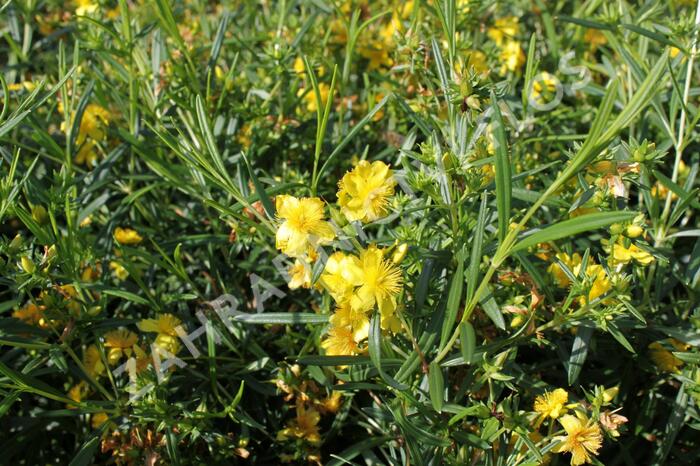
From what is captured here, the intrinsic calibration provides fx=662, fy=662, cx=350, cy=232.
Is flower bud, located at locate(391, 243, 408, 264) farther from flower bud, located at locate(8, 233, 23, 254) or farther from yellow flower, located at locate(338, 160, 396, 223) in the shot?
flower bud, located at locate(8, 233, 23, 254)

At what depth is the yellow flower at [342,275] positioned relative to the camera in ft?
3.80

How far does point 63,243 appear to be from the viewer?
62.4 inches

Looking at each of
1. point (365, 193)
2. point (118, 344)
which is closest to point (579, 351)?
point (365, 193)

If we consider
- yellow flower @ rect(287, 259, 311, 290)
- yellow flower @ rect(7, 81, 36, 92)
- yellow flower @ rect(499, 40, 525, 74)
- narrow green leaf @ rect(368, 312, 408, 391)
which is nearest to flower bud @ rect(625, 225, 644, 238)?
narrow green leaf @ rect(368, 312, 408, 391)

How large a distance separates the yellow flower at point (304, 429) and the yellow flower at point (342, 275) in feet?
1.77

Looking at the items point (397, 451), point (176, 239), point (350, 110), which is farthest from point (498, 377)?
point (350, 110)

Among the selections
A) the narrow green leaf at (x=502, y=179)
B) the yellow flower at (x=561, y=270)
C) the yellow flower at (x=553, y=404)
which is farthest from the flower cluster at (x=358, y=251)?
the yellow flower at (x=561, y=270)

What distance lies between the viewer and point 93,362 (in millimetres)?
1696

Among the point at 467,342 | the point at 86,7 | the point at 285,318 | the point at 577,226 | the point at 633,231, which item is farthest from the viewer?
the point at 86,7

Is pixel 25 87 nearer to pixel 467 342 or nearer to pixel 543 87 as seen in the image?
pixel 543 87

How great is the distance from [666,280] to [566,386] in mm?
403

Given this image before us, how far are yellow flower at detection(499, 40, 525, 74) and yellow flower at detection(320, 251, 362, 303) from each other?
4.17ft

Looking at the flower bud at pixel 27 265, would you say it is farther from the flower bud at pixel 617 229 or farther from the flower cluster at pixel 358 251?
the flower bud at pixel 617 229

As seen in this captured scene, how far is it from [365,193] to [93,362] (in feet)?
3.05
